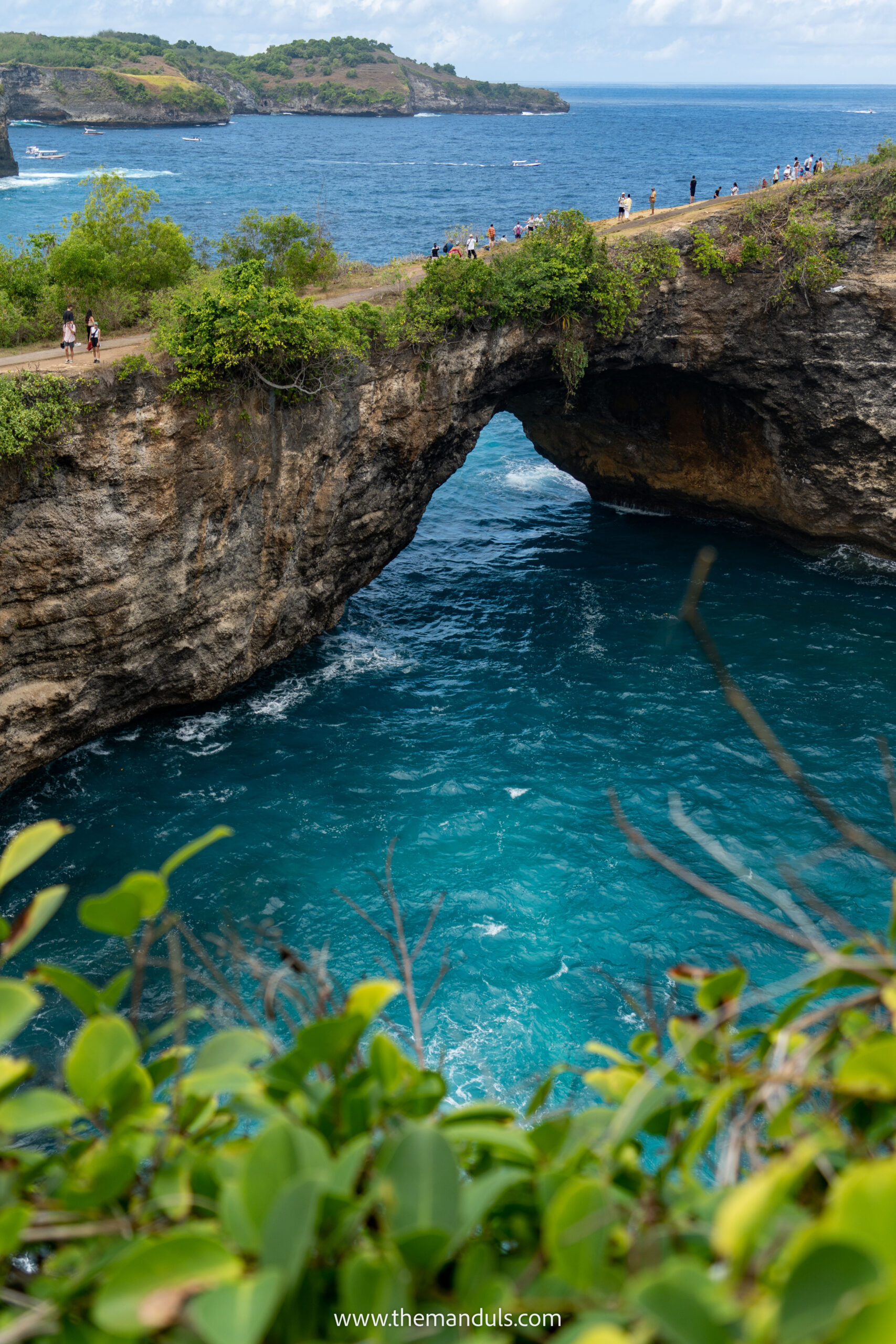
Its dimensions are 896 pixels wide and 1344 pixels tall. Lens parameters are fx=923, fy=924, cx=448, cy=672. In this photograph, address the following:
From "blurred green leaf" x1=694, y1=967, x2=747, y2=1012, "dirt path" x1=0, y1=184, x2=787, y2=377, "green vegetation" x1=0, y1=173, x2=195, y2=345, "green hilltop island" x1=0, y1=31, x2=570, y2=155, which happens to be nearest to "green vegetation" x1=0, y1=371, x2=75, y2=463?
"dirt path" x1=0, y1=184, x2=787, y2=377

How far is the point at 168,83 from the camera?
155375 mm

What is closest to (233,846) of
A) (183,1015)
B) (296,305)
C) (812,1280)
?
(296,305)

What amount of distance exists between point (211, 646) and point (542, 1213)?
20.7m

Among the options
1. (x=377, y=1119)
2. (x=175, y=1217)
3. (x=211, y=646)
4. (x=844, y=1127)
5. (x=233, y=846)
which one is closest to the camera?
(x=175, y=1217)

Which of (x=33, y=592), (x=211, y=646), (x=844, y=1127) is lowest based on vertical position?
Result: (x=211, y=646)

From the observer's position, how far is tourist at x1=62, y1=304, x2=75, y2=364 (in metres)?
19.7

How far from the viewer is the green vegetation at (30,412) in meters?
17.2

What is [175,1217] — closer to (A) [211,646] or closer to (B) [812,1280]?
(B) [812,1280]

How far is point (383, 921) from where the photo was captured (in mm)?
17656

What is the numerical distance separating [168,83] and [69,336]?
16831cm

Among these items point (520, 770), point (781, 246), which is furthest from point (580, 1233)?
point (781, 246)

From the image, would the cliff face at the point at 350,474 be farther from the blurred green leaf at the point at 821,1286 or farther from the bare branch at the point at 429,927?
the blurred green leaf at the point at 821,1286

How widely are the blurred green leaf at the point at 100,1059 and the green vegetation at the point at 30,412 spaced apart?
1615 cm

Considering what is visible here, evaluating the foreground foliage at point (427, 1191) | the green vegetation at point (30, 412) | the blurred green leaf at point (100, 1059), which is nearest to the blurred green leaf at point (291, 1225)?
the foreground foliage at point (427, 1191)
